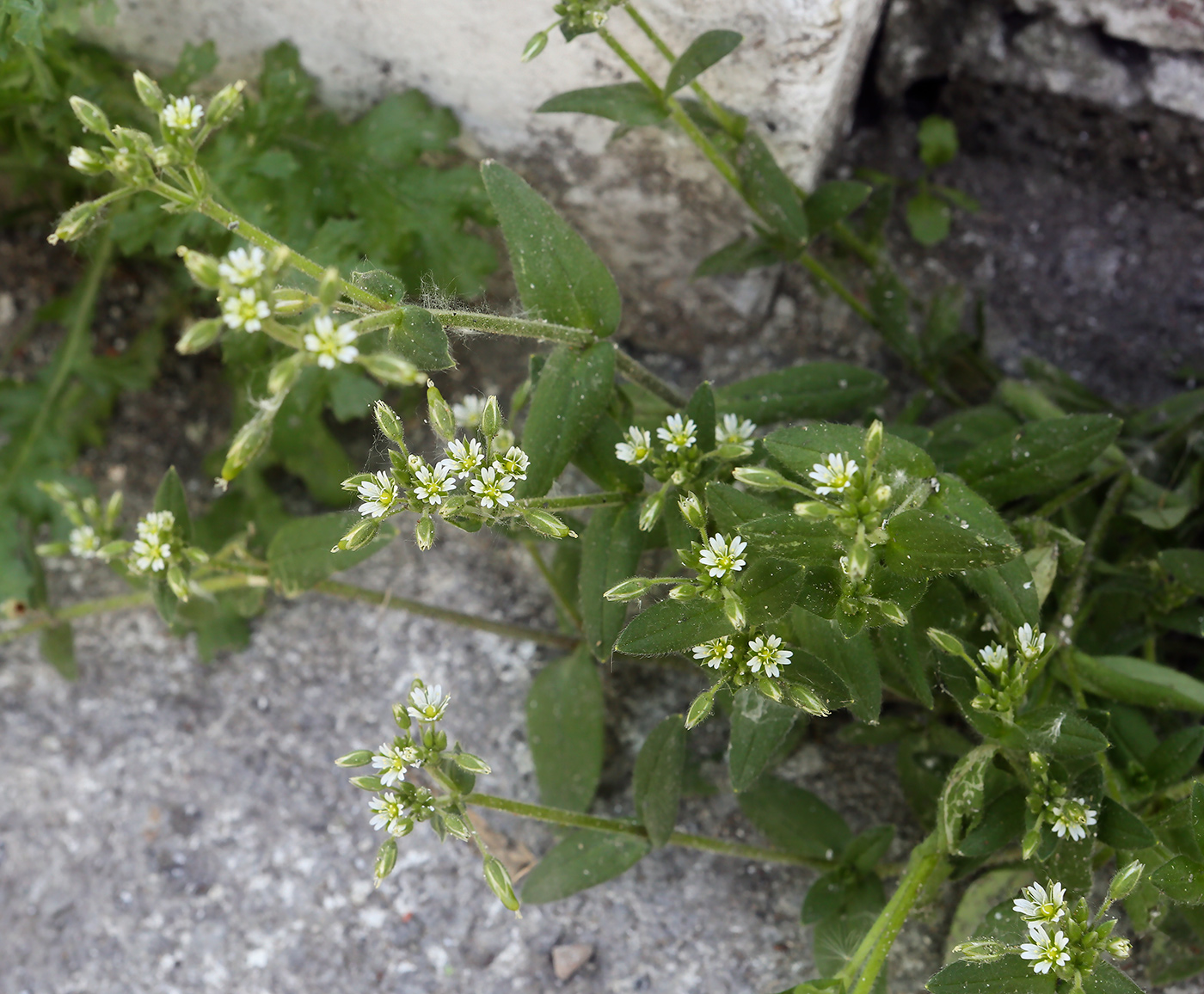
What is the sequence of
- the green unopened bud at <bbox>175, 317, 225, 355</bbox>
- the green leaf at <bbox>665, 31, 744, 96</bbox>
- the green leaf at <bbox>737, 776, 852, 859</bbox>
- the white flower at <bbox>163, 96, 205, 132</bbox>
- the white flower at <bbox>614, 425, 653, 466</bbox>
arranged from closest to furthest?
the green unopened bud at <bbox>175, 317, 225, 355</bbox>, the white flower at <bbox>163, 96, 205, 132</bbox>, the white flower at <bbox>614, 425, 653, 466</bbox>, the green leaf at <bbox>665, 31, 744, 96</bbox>, the green leaf at <bbox>737, 776, 852, 859</bbox>

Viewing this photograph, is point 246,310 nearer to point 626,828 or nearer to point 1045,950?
point 626,828

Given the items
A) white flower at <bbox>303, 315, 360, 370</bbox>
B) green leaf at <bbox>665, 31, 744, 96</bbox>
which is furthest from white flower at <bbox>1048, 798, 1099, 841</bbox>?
green leaf at <bbox>665, 31, 744, 96</bbox>

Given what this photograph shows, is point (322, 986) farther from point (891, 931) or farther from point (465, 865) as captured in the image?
point (891, 931)

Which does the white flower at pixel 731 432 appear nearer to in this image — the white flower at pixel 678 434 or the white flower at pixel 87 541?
the white flower at pixel 678 434

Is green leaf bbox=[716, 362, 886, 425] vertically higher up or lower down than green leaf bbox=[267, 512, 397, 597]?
higher up

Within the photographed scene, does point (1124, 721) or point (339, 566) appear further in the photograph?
point (339, 566)

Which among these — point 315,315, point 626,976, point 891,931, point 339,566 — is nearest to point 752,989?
point 626,976

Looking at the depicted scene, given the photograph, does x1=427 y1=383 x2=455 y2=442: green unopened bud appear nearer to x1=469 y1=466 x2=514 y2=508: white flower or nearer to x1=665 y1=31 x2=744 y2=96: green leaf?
x1=469 y1=466 x2=514 y2=508: white flower
